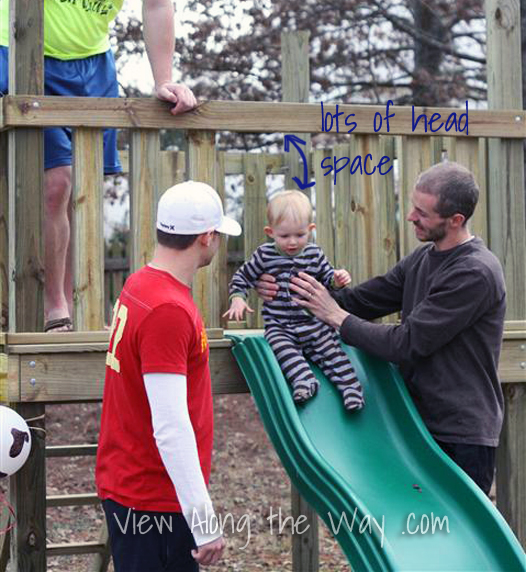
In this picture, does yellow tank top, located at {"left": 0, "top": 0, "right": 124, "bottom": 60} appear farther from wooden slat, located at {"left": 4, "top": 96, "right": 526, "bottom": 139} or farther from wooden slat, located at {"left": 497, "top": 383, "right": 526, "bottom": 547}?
wooden slat, located at {"left": 497, "top": 383, "right": 526, "bottom": 547}

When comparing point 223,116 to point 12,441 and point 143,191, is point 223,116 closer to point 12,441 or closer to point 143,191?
point 143,191

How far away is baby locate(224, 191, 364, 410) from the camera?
15.3 feet

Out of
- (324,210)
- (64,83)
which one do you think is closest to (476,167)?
(324,210)

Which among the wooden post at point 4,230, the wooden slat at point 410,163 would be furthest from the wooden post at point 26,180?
the wooden slat at point 410,163

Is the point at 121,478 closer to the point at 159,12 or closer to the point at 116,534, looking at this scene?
the point at 116,534

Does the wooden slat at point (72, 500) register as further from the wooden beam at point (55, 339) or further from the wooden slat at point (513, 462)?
the wooden slat at point (513, 462)

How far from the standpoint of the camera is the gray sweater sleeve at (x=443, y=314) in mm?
4375

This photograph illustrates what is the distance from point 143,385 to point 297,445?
44.5 inches

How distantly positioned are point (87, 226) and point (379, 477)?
1.65m

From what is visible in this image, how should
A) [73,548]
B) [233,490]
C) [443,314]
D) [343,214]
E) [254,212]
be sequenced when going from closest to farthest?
[443,314]
[343,214]
[254,212]
[73,548]
[233,490]

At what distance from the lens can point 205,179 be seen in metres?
4.86

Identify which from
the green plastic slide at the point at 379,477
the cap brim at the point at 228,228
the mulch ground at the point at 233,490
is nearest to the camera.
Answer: the cap brim at the point at 228,228

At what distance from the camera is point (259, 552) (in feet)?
30.0

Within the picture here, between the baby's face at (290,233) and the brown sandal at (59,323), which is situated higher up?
the baby's face at (290,233)
